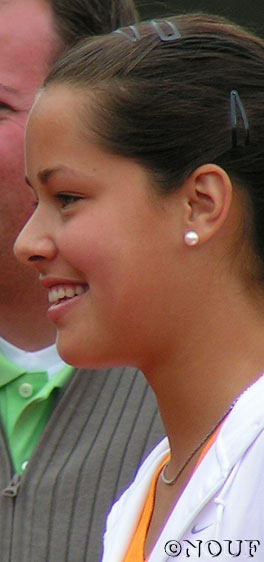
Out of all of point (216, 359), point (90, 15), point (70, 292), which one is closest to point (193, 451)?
point (216, 359)

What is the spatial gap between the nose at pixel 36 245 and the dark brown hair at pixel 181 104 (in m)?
0.14

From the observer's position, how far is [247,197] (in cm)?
163

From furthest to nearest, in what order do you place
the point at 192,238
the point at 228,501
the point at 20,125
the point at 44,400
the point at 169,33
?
the point at 20,125
the point at 44,400
the point at 169,33
the point at 192,238
the point at 228,501

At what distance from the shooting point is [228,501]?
1.44m

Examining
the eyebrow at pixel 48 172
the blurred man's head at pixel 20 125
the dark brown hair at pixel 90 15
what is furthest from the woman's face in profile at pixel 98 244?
the dark brown hair at pixel 90 15

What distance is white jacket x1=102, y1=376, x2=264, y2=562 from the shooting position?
4.61 feet

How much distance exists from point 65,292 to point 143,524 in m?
0.35

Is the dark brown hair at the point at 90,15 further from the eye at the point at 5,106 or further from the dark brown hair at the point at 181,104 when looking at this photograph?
the dark brown hair at the point at 181,104

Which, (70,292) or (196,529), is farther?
(70,292)

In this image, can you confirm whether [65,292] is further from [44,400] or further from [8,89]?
[8,89]

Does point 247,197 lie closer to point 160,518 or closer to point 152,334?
point 152,334

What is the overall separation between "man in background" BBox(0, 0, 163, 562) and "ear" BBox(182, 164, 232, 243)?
0.72 metres

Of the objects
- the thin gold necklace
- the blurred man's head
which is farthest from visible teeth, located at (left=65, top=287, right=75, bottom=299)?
the blurred man's head

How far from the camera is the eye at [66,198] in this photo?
164cm
